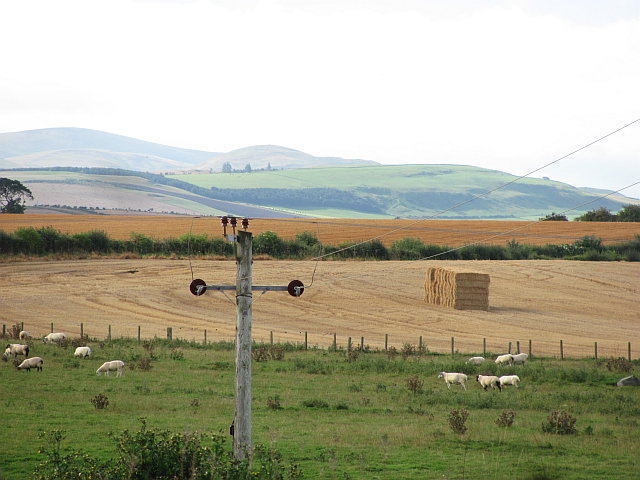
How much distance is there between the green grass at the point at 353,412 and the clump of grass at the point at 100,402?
0.32 m

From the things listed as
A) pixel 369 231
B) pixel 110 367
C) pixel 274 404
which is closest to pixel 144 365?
pixel 110 367

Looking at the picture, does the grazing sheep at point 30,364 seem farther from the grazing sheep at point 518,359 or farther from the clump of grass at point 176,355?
the grazing sheep at point 518,359

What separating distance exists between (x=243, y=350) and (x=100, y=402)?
1073cm

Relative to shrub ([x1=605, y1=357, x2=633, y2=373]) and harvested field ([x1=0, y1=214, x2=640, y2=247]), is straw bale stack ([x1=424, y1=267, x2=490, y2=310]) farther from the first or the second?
harvested field ([x1=0, y1=214, x2=640, y2=247])

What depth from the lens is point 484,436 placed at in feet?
67.9

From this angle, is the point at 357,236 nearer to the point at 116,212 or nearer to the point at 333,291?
the point at 333,291

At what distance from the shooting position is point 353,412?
24.3 m

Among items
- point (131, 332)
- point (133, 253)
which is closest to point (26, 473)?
point (131, 332)

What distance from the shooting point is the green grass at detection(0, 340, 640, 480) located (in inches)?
700

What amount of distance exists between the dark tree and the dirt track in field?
222ft

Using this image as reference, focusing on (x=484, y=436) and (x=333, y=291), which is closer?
(x=484, y=436)

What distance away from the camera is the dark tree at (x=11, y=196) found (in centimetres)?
13312

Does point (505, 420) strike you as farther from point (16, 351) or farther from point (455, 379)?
point (16, 351)

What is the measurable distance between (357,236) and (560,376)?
63816mm
